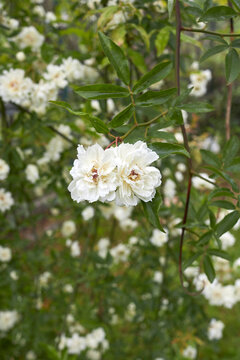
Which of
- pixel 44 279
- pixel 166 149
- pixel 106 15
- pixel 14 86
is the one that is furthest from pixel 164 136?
pixel 44 279

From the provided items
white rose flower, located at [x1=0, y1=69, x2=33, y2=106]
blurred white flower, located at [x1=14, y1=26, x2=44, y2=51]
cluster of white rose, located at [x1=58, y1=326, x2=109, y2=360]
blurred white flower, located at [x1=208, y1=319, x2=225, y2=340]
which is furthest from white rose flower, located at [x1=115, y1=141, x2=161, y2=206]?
blurred white flower, located at [x1=208, y1=319, x2=225, y2=340]

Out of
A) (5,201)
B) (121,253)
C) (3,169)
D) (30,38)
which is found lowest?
(121,253)

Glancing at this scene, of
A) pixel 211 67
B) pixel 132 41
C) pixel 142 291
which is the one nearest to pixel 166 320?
pixel 142 291

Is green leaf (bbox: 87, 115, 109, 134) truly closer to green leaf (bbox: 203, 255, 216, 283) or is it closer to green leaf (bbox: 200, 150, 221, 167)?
green leaf (bbox: 200, 150, 221, 167)

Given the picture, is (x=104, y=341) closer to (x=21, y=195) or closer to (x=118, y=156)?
(x=21, y=195)

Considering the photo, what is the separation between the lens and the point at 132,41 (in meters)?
1.25

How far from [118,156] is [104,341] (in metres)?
1.79

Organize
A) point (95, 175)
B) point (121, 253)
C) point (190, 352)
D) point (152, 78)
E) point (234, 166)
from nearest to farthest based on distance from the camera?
1. point (95, 175)
2. point (152, 78)
3. point (234, 166)
4. point (190, 352)
5. point (121, 253)

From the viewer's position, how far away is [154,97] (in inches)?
29.0

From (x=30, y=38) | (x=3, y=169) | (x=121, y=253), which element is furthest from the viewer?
(x=121, y=253)

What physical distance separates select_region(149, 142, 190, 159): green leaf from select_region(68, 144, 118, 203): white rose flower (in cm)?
10

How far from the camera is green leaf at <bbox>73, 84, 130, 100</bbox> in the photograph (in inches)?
27.5

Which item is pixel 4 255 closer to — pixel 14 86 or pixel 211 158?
pixel 14 86

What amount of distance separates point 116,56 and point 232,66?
0.28m
